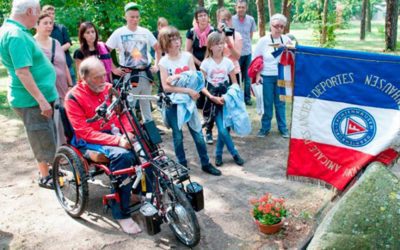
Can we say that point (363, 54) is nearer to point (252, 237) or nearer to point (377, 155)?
point (377, 155)

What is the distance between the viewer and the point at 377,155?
119 inches

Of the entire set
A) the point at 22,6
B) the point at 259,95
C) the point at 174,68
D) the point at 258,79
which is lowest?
the point at 259,95

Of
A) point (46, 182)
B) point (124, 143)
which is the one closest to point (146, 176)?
point (124, 143)

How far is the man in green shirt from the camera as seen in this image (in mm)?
3648

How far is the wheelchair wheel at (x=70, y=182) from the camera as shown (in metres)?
3.46

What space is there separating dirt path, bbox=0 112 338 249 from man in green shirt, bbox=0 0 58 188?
46 cm

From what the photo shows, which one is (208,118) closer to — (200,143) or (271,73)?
(200,143)

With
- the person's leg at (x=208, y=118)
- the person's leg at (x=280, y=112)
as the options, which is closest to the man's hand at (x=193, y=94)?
the person's leg at (x=208, y=118)

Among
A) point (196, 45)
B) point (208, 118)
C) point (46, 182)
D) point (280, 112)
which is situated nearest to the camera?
point (46, 182)

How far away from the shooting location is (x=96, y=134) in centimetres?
354

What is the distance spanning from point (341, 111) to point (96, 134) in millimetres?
2059

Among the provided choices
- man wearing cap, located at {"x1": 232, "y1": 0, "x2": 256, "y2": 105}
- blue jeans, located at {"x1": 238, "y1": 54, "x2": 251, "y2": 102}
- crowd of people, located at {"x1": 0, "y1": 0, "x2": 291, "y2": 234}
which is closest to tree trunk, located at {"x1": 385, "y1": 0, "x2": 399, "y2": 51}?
man wearing cap, located at {"x1": 232, "y1": 0, "x2": 256, "y2": 105}

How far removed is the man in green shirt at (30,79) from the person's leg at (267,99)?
9.08ft

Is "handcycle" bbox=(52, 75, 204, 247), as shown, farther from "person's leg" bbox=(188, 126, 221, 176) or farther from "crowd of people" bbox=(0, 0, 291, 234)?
"person's leg" bbox=(188, 126, 221, 176)
